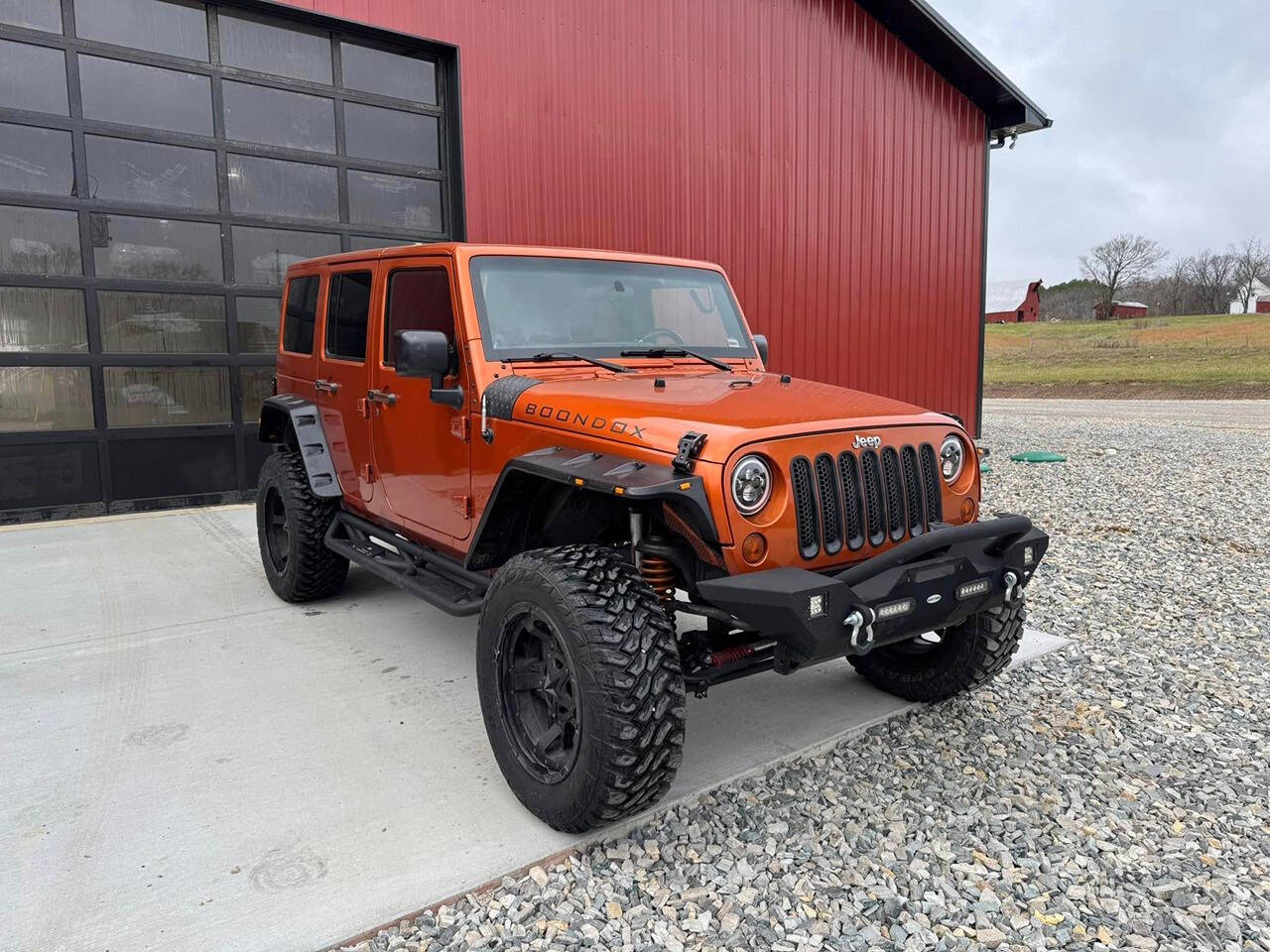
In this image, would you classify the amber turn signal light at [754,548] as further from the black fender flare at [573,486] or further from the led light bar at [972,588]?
the led light bar at [972,588]

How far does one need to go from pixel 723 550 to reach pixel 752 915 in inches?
38.7

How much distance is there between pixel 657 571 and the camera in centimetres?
299

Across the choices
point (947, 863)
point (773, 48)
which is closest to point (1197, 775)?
point (947, 863)

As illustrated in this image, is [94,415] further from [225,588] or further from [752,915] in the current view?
[752,915]

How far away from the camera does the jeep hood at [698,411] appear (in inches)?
105

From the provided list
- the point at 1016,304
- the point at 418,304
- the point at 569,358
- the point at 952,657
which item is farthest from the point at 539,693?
the point at 1016,304

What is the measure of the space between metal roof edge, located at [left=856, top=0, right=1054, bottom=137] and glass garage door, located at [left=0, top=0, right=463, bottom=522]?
605 centimetres

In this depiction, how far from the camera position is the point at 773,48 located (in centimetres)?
1053

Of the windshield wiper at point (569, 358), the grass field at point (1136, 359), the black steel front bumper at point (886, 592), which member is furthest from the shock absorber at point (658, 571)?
the grass field at point (1136, 359)

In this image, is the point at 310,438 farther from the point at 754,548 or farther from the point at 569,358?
the point at 754,548

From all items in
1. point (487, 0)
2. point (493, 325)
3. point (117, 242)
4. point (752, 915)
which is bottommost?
point (752, 915)

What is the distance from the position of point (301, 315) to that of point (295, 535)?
133cm

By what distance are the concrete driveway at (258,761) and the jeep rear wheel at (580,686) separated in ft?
0.68

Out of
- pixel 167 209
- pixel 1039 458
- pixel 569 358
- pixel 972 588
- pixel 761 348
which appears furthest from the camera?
pixel 1039 458
